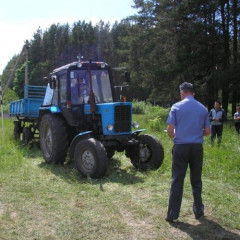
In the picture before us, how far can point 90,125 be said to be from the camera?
316 inches

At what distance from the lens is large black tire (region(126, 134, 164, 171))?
7.50 m

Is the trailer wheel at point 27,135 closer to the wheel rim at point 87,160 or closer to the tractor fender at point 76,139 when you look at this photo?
the tractor fender at point 76,139

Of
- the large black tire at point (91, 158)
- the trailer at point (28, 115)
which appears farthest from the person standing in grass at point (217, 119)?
the trailer at point (28, 115)

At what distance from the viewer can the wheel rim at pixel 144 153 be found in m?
7.68

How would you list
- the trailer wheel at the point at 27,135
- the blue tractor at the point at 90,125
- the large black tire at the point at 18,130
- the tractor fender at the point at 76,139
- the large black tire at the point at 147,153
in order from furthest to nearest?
the large black tire at the point at 18,130, the trailer wheel at the point at 27,135, the large black tire at the point at 147,153, the tractor fender at the point at 76,139, the blue tractor at the point at 90,125

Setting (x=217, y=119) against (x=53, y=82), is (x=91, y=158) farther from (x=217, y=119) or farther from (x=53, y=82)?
(x=217, y=119)

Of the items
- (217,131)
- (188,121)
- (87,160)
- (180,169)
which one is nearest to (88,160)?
(87,160)

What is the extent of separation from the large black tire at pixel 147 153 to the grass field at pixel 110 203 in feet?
0.69

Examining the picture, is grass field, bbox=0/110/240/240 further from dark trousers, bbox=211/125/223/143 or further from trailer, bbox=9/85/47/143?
trailer, bbox=9/85/47/143

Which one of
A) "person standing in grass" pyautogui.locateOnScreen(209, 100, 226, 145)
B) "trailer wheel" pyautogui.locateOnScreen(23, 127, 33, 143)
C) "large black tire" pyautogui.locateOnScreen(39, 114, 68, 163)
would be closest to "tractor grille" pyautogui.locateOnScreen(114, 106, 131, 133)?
"large black tire" pyautogui.locateOnScreen(39, 114, 68, 163)

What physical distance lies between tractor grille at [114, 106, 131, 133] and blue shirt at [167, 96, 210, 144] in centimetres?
309

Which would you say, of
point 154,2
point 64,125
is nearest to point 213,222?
point 64,125

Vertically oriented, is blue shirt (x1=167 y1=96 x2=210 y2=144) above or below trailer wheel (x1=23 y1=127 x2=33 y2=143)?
above

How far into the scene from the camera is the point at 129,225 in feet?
14.4
